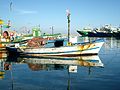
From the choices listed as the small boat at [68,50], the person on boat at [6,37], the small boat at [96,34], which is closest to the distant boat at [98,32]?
the small boat at [96,34]

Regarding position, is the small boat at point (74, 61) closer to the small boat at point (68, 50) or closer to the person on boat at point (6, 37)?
the small boat at point (68, 50)

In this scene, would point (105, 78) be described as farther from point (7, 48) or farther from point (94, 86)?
point (7, 48)

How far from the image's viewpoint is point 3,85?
Answer: 19.3 m

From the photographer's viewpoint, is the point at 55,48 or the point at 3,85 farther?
the point at 55,48

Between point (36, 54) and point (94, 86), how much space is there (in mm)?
23009

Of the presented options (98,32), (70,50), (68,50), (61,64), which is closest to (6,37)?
(68,50)

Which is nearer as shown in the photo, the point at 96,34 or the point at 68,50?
the point at 68,50

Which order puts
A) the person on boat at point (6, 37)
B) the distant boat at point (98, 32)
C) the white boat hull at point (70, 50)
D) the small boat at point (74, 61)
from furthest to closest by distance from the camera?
the distant boat at point (98, 32), the person on boat at point (6, 37), the white boat hull at point (70, 50), the small boat at point (74, 61)

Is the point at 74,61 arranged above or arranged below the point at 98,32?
below

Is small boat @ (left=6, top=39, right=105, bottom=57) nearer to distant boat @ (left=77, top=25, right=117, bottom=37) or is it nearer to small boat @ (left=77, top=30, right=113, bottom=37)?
distant boat @ (left=77, top=25, right=117, bottom=37)

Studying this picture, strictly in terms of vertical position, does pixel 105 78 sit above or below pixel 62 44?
below

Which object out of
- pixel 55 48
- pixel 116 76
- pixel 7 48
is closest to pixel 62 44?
pixel 55 48

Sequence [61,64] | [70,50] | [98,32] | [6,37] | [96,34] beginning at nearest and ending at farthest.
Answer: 1. [61,64]
2. [70,50]
3. [6,37]
4. [98,32]
5. [96,34]

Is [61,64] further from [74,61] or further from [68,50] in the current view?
[68,50]
